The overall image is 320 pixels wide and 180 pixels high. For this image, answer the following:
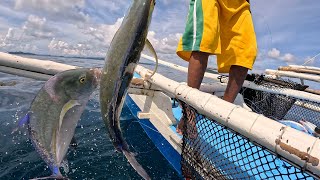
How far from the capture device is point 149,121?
403 centimetres

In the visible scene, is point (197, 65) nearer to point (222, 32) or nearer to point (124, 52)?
point (222, 32)

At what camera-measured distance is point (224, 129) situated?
242 centimetres

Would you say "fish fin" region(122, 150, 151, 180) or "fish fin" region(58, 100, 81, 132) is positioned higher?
"fish fin" region(58, 100, 81, 132)

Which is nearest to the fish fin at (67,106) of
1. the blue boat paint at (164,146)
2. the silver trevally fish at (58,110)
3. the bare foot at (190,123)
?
the silver trevally fish at (58,110)

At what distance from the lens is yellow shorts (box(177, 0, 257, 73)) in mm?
2664

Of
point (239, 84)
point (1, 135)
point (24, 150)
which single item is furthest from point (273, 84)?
point (1, 135)

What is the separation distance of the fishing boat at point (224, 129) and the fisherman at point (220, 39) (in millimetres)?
354

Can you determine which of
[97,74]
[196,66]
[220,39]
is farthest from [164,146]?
[97,74]

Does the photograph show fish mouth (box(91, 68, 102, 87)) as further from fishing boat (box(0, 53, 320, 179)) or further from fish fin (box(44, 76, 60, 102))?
fishing boat (box(0, 53, 320, 179))

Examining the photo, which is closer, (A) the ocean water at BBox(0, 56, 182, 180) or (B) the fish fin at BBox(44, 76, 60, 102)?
(B) the fish fin at BBox(44, 76, 60, 102)

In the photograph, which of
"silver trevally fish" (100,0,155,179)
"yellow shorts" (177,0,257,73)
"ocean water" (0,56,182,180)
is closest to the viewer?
"silver trevally fish" (100,0,155,179)

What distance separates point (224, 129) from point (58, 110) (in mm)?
1470

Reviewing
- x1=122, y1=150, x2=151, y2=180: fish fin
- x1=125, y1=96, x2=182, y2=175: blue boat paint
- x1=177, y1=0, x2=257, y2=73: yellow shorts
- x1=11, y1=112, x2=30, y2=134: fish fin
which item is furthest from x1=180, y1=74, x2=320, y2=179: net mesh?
x1=11, y1=112, x2=30, y2=134: fish fin

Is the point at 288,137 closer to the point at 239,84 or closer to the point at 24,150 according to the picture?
the point at 239,84
